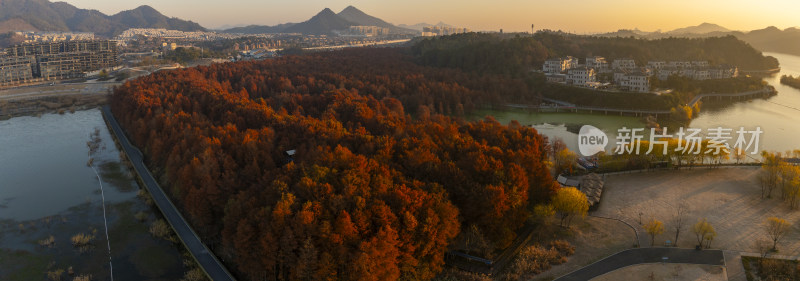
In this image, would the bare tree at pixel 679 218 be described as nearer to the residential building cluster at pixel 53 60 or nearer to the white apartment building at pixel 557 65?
the white apartment building at pixel 557 65

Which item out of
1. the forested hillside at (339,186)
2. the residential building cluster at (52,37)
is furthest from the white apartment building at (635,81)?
the residential building cluster at (52,37)

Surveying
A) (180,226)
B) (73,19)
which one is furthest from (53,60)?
(73,19)

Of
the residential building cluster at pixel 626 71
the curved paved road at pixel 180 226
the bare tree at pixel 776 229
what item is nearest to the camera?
the curved paved road at pixel 180 226

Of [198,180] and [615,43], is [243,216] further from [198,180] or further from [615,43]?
[615,43]

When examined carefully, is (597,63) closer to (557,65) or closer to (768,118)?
(557,65)

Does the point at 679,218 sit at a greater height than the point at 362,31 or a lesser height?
lesser

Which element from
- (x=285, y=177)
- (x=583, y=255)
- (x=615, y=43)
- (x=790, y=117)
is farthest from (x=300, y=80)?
(x=615, y=43)
